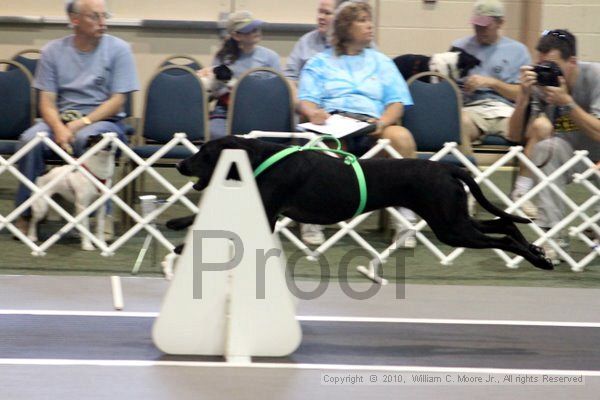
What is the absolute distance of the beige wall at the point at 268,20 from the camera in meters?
9.09

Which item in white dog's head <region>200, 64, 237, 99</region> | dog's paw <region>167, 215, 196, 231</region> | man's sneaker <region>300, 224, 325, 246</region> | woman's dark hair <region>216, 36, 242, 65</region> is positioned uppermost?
woman's dark hair <region>216, 36, 242, 65</region>

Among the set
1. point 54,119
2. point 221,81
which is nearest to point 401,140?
point 221,81

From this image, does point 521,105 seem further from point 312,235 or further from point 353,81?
point 312,235

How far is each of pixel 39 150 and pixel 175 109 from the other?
2.97 feet

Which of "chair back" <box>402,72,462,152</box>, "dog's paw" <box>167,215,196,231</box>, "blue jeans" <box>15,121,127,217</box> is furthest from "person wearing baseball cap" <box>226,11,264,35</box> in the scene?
"dog's paw" <box>167,215,196,231</box>

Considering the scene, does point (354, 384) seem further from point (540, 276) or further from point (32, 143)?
point (32, 143)

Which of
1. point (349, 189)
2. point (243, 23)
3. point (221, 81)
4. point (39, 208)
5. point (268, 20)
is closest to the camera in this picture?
point (349, 189)

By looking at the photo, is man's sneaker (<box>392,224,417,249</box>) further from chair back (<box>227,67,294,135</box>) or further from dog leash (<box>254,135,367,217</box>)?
dog leash (<box>254,135,367,217</box>)

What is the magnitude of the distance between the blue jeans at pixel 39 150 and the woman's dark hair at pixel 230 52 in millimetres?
1160

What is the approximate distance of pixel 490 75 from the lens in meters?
6.80

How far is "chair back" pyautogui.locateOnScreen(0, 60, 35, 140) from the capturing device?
6.13 metres

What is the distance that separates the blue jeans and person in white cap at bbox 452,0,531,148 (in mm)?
2388

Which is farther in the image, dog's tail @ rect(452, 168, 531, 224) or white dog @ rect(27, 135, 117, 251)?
white dog @ rect(27, 135, 117, 251)

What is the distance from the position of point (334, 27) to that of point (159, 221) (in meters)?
1.66
